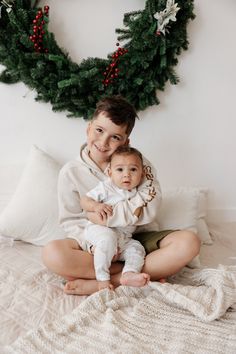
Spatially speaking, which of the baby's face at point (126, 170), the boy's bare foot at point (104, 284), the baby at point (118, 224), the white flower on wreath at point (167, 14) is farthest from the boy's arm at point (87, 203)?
the white flower on wreath at point (167, 14)

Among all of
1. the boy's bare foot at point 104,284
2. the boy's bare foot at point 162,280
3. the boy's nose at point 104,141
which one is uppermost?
the boy's nose at point 104,141

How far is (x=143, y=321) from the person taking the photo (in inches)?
41.9

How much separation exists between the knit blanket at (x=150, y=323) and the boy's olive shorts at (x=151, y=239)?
7.4 inches

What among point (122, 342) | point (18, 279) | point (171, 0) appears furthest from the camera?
point (171, 0)

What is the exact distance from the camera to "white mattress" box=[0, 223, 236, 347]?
3.49 feet

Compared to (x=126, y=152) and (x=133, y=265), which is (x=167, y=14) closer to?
(x=126, y=152)

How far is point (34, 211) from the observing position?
154 cm

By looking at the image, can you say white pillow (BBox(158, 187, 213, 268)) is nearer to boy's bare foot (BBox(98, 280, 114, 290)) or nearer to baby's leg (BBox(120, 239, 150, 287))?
baby's leg (BBox(120, 239, 150, 287))

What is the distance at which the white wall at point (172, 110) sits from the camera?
64.7 inches

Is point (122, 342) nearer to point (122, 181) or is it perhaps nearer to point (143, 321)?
point (143, 321)

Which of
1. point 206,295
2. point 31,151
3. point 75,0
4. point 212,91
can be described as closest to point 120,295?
point 206,295

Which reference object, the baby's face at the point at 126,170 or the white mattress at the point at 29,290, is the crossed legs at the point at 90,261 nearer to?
the white mattress at the point at 29,290

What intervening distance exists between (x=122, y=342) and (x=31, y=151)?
0.95 m

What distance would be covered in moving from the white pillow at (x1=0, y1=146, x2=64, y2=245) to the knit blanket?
1.54ft
